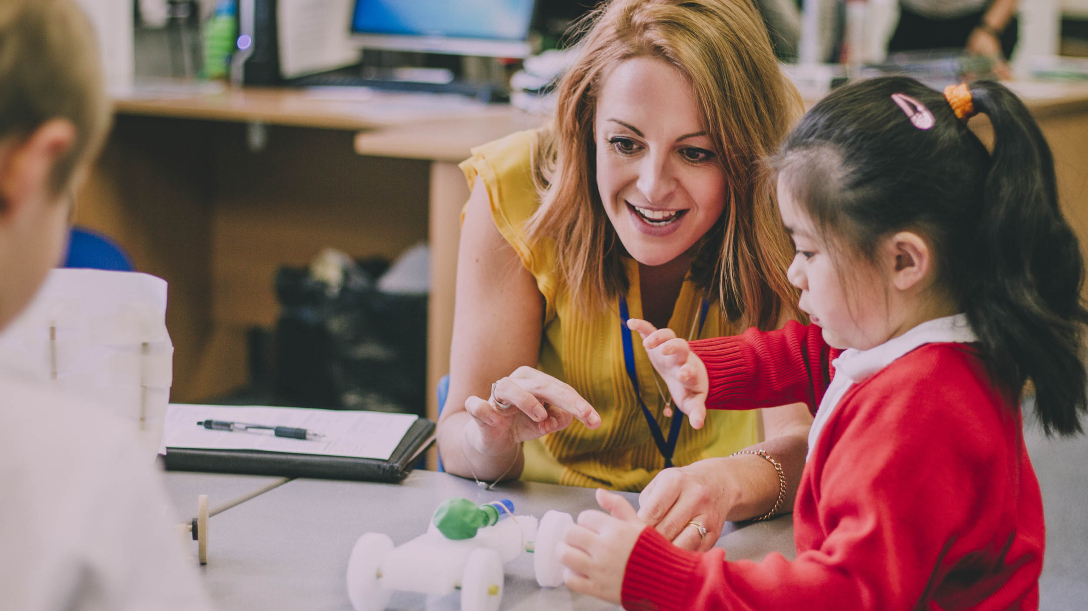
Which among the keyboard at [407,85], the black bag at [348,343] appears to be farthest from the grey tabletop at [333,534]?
the keyboard at [407,85]

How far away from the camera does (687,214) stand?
107 cm

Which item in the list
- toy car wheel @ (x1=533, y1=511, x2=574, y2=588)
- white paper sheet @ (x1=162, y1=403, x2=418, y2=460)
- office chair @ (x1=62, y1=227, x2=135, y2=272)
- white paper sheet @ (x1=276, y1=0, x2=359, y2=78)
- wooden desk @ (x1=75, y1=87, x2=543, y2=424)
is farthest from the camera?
white paper sheet @ (x1=276, y1=0, x2=359, y2=78)

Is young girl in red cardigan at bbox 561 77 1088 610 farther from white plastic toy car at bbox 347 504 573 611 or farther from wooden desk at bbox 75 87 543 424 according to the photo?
wooden desk at bbox 75 87 543 424

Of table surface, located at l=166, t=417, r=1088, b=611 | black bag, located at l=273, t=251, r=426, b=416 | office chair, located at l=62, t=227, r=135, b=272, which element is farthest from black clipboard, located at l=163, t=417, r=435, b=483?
black bag, located at l=273, t=251, r=426, b=416

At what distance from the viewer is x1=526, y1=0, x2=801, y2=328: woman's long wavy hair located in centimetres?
102

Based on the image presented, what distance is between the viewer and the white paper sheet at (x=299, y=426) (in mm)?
1003

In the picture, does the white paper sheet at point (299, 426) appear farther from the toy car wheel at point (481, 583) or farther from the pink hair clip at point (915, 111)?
the pink hair clip at point (915, 111)

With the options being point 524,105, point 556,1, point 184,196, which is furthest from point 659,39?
point 184,196

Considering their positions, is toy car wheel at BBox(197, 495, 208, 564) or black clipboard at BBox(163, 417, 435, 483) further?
black clipboard at BBox(163, 417, 435, 483)

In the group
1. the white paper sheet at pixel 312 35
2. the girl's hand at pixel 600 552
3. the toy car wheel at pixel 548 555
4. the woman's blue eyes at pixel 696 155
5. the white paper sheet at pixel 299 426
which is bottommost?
the white paper sheet at pixel 299 426

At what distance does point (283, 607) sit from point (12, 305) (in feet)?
1.16

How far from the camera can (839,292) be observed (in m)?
0.74

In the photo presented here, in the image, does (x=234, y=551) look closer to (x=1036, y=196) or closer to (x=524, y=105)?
(x=1036, y=196)

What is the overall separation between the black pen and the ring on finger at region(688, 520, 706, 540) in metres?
0.42
